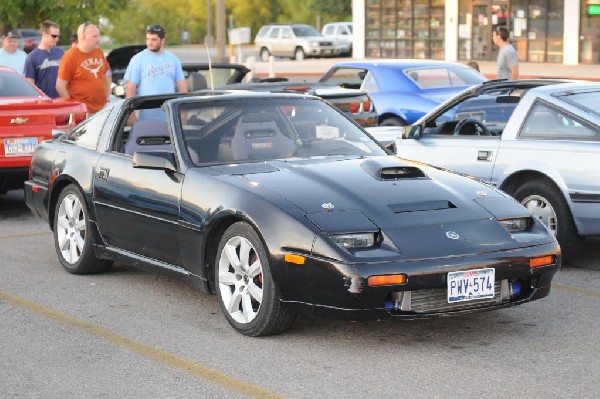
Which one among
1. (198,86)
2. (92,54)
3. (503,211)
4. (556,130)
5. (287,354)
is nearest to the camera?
(287,354)

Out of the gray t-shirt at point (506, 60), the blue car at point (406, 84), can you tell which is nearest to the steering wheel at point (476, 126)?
the gray t-shirt at point (506, 60)

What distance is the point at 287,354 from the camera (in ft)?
21.1

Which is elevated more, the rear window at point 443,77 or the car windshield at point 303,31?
the rear window at point 443,77

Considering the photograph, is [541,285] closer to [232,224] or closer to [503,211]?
[503,211]

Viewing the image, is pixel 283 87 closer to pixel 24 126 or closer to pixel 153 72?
pixel 153 72

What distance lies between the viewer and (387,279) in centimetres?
624

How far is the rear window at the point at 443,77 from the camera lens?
17500mm

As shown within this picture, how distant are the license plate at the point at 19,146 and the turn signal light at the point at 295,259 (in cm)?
629

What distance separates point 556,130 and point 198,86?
896cm

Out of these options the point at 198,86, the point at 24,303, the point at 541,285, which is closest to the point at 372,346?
the point at 541,285

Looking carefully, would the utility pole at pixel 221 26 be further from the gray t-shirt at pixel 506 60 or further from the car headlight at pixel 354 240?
the car headlight at pixel 354 240

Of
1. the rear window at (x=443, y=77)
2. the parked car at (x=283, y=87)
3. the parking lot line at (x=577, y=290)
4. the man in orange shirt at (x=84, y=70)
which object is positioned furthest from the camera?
the rear window at (x=443, y=77)

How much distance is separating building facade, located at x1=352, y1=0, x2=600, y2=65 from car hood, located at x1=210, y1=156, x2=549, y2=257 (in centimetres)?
3405

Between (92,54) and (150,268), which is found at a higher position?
(92,54)
